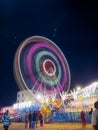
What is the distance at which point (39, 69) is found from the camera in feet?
169

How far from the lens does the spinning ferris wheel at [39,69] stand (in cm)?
4573

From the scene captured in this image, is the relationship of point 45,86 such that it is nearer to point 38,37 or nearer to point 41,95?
point 41,95

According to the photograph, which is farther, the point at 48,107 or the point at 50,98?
the point at 50,98

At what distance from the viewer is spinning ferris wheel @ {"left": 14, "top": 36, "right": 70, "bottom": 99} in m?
45.7

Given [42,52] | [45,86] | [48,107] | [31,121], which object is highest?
[42,52]

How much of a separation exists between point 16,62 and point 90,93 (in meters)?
16.7

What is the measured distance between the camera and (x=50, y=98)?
53250 millimetres

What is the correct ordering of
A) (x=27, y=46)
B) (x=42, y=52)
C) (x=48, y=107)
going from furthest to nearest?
(x=42, y=52)
(x=27, y=46)
(x=48, y=107)

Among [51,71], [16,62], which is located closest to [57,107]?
[51,71]

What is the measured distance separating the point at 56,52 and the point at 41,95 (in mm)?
11543

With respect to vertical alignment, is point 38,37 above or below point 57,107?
above

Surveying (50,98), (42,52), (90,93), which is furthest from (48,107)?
(42,52)

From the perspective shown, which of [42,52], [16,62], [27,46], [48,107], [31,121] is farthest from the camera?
[42,52]

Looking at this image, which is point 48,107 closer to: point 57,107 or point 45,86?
point 57,107
